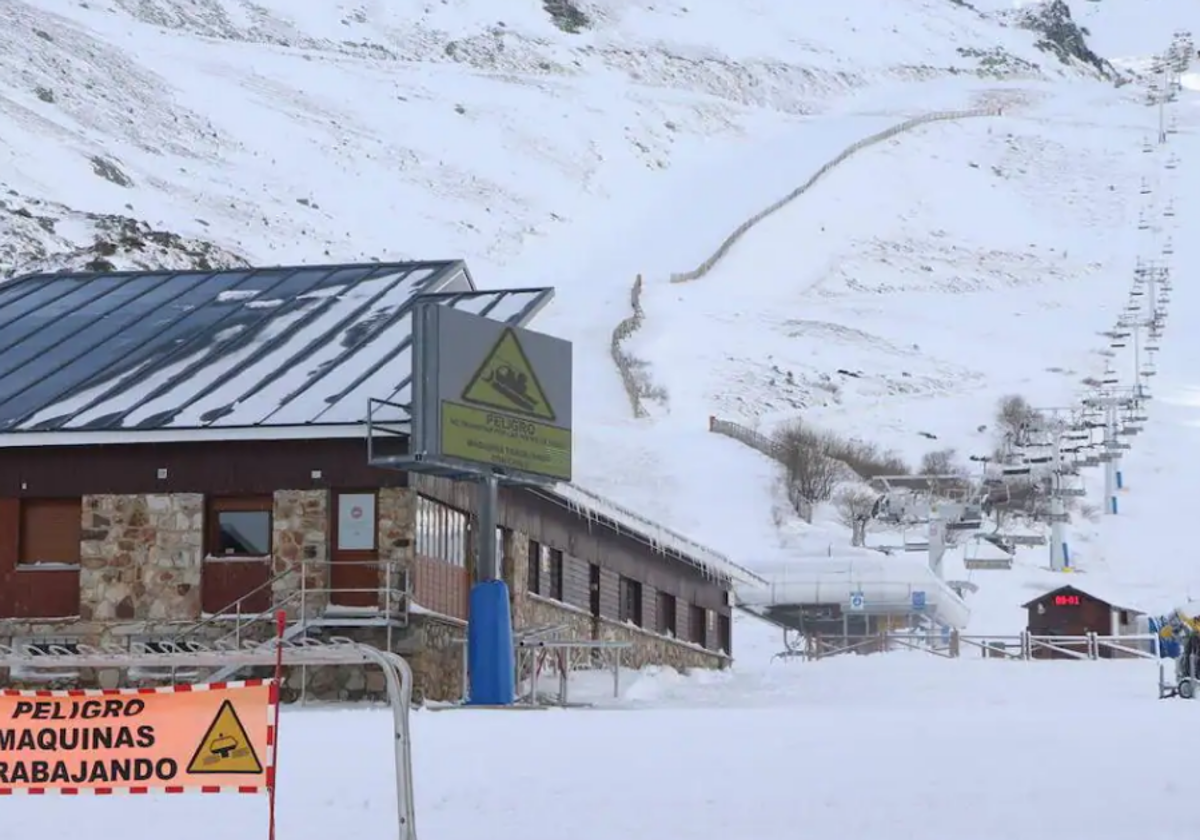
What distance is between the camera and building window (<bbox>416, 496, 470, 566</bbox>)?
29.3 meters

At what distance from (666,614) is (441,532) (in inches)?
561

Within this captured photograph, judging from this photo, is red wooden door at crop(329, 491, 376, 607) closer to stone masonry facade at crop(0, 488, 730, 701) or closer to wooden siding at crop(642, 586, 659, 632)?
stone masonry facade at crop(0, 488, 730, 701)

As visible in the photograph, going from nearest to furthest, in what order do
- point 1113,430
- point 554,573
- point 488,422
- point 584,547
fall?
1. point 488,422
2. point 554,573
3. point 584,547
4. point 1113,430

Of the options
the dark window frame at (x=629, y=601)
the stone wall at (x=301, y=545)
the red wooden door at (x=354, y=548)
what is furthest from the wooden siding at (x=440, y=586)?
the dark window frame at (x=629, y=601)

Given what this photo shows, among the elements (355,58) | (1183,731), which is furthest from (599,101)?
(1183,731)

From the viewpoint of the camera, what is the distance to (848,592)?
181 feet

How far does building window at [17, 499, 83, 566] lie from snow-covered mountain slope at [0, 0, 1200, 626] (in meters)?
29.5

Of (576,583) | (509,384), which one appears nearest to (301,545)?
(509,384)

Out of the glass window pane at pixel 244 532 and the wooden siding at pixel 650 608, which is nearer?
the glass window pane at pixel 244 532

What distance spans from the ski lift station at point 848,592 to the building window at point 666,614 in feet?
32.4

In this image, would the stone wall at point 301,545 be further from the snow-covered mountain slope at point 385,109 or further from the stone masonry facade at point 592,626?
the snow-covered mountain slope at point 385,109

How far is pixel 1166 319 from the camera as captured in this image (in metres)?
107

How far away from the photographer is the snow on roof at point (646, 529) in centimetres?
3331

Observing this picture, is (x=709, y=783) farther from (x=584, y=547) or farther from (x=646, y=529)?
(x=646, y=529)
